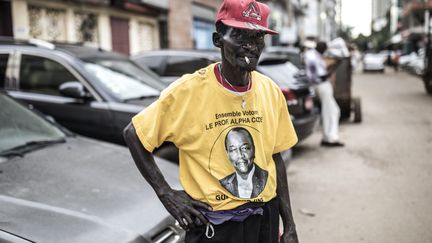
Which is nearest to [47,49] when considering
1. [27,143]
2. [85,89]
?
[85,89]

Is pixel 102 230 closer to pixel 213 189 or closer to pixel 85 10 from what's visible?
pixel 213 189

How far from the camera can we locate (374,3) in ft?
537

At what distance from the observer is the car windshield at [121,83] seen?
5125 millimetres

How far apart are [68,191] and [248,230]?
4.17 ft

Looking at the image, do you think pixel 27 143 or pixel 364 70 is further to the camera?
pixel 364 70

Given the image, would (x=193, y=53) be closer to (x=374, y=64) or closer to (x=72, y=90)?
(x=72, y=90)

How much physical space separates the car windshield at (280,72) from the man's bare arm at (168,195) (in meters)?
4.83

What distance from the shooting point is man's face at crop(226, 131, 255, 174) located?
192cm

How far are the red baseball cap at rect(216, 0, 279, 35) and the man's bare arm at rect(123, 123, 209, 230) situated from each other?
0.60 m

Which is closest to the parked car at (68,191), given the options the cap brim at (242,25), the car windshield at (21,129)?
the car windshield at (21,129)

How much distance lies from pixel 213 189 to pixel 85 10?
13335 mm

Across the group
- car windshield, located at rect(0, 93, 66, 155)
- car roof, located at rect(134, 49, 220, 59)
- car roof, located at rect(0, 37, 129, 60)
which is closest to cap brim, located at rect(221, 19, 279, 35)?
car windshield, located at rect(0, 93, 66, 155)

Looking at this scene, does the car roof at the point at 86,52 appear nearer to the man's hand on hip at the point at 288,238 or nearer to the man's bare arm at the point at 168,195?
the man's bare arm at the point at 168,195

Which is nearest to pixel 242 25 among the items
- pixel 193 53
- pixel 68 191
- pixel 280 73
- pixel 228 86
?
pixel 228 86
